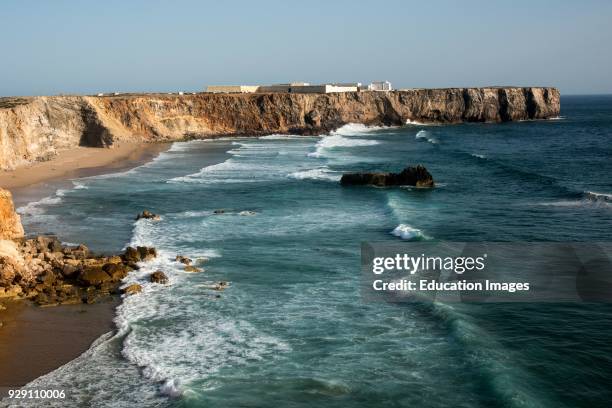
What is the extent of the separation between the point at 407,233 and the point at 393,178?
A: 15439 mm

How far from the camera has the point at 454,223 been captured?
30359mm

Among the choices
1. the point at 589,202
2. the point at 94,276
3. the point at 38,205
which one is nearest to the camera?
the point at 94,276

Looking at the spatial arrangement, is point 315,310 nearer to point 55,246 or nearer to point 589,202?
point 55,246

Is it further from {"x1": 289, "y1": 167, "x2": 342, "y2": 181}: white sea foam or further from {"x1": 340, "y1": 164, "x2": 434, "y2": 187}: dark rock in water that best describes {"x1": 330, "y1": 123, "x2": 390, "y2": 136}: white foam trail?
{"x1": 340, "y1": 164, "x2": 434, "y2": 187}: dark rock in water

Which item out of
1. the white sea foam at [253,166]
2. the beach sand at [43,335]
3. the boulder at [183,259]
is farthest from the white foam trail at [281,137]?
the beach sand at [43,335]

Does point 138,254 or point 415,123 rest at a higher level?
point 415,123

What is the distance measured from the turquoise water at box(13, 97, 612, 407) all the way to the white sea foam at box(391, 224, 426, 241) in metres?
0.09

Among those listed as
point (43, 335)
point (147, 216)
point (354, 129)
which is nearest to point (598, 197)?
point (147, 216)

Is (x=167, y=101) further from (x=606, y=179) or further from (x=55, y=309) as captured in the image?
(x=55, y=309)

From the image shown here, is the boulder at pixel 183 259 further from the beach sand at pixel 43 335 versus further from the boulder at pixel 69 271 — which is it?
the beach sand at pixel 43 335

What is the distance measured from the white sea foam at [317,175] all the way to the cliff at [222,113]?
1961 centimetres

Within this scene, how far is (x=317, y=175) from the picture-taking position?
155ft

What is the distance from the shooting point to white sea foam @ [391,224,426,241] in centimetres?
2723

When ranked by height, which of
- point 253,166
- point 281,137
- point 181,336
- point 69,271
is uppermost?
point 281,137
